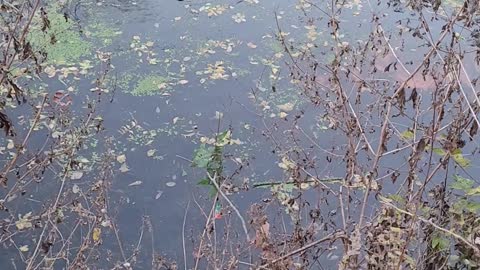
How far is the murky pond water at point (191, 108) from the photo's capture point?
389 centimetres

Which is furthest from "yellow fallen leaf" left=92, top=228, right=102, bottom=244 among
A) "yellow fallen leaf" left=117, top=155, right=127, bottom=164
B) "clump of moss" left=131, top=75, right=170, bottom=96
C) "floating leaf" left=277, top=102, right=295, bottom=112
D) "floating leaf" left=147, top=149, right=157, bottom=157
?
"floating leaf" left=277, top=102, right=295, bottom=112

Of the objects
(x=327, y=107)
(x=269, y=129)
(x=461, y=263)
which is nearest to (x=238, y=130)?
(x=269, y=129)

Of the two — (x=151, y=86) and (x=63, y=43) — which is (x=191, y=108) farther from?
(x=63, y=43)

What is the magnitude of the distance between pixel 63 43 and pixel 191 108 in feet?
5.25

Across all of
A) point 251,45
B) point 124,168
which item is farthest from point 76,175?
point 251,45

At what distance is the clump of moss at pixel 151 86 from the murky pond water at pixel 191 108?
1cm

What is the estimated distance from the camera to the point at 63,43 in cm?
570

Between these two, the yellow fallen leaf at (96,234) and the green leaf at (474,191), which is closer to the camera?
the green leaf at (474,191)

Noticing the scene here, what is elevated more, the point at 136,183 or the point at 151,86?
the point at 151,86

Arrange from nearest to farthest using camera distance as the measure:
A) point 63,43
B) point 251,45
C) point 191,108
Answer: point 191,108 < point 63,43 < point 251,45

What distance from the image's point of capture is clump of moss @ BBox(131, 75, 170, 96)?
517 cm

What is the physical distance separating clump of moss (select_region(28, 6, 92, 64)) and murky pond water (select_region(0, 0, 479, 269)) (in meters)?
0.02

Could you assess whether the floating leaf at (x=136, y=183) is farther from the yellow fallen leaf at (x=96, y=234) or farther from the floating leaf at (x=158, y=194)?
the yellow fallen leaf at (x=96, y=234)

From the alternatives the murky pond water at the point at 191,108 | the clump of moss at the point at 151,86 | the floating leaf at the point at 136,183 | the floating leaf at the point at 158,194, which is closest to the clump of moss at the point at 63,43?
the murky pond water at the point at 191,108
